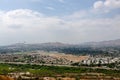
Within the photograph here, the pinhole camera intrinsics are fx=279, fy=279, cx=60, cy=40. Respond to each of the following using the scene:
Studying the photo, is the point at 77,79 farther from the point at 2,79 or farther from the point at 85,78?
the point at 2,79

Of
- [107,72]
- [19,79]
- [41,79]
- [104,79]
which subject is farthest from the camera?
[107,72]

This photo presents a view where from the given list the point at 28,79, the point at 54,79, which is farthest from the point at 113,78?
the point at 28,79

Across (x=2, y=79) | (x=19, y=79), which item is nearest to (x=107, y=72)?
(x=19, y=79)

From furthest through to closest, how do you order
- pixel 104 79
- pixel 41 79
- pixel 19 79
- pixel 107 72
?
pixel 107 72, pixel 104 79, pixel 41 79, pixel 19 79

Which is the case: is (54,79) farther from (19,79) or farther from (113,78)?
(113,78)

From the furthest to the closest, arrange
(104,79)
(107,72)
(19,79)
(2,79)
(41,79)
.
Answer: (107,72) < (104,79) < (41,79) < (19,79) < (2,79)

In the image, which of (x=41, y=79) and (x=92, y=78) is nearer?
(x=41, y=79)

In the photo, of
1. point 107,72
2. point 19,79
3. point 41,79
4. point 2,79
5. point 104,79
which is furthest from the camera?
point 107,72

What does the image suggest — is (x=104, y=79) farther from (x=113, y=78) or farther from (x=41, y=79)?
(x=41, y=79)

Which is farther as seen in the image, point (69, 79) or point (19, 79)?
point (69, 79)
